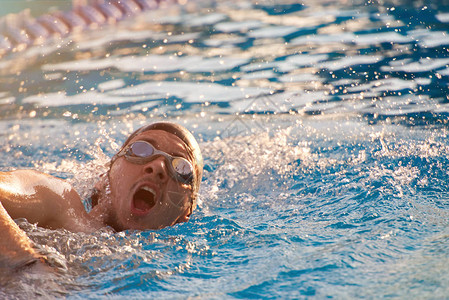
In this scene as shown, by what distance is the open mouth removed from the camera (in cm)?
307

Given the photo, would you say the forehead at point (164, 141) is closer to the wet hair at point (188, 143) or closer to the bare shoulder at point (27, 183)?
the wet hair at point (188, 143)

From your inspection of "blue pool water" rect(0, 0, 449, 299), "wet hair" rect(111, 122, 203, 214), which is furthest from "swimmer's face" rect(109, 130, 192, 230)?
"blue pool water" rect(0, 0, 449, 299)

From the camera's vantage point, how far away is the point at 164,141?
3312 millimetres

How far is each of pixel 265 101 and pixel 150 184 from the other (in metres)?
3.45

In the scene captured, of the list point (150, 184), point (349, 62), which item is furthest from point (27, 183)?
point (349, 62)

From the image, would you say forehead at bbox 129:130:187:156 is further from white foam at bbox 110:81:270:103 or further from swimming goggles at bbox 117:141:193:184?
white foam at bbox 110:81:270:103

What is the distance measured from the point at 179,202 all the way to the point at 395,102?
3.69 metres

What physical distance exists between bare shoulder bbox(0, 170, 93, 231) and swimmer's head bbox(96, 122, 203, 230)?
0.79ft

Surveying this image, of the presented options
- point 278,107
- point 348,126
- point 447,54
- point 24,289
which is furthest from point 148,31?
point 24,289

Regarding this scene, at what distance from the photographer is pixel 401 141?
5.44m

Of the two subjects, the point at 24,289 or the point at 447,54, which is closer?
the point at 24,289

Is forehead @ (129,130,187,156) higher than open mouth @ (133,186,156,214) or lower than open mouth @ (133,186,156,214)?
higher

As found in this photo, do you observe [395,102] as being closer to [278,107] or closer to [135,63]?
[278,107]

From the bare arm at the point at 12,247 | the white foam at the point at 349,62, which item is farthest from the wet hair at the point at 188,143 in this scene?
the white foam at the point at 349,62
